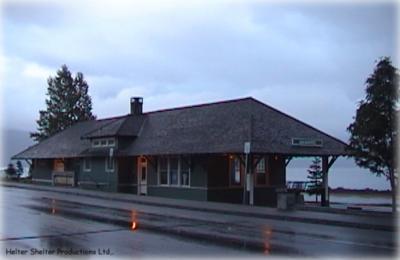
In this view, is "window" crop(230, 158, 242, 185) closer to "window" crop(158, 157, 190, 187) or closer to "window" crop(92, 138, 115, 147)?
"window" crop(158, 157, 190, 187)

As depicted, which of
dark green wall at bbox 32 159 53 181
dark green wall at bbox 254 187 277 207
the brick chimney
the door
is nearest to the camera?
dark green wall at bbox 254 187 277 207

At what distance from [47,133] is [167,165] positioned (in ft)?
143

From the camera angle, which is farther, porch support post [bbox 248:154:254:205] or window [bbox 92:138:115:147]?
window [bbox 92:138:115:147]

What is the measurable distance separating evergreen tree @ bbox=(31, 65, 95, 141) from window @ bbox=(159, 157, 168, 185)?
41.1 meters

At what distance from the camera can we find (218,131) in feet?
98.5

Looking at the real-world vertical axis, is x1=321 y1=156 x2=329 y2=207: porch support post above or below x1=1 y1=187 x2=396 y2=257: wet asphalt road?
above

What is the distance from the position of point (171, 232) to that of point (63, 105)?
59867 millimetres

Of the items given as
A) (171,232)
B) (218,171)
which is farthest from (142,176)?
(171,232)

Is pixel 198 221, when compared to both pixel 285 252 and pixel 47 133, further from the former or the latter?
pixel 47 133

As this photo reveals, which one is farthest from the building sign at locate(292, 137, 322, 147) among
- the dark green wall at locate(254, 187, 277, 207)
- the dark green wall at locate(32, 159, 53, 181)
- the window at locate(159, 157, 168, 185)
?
the dark green wall at locate(32, 159, 53, 181)

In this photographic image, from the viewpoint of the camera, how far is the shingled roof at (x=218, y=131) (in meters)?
28.2

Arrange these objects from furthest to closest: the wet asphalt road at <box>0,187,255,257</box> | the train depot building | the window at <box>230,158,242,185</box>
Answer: the window at <box>230,158,242,185</box> < the train depot building < the wet asphalt road at <box>0,187,255,257</box>

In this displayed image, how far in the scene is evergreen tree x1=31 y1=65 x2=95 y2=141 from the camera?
71.8 metres

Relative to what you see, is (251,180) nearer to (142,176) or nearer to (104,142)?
(142,176)
